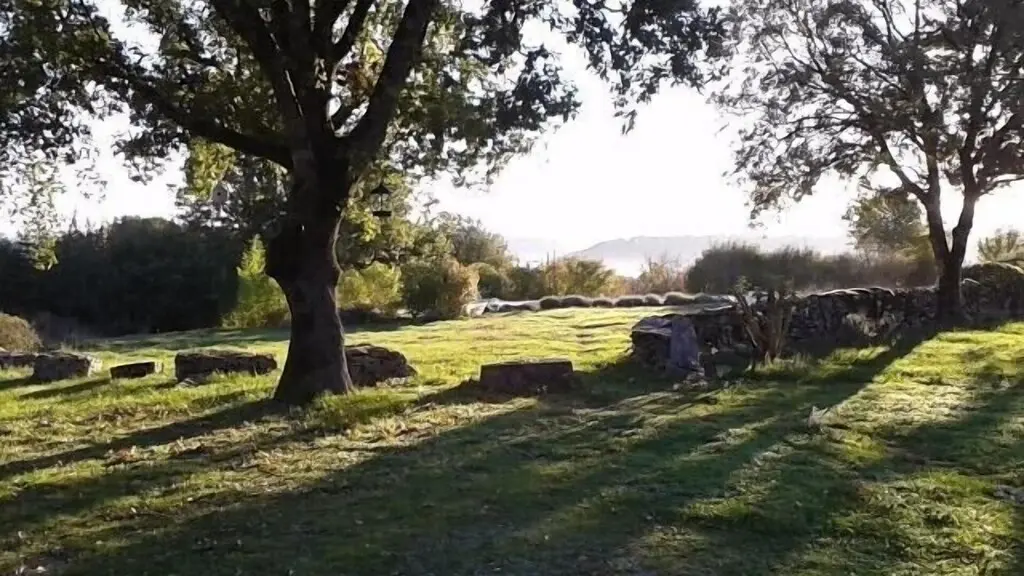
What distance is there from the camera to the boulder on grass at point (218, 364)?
12.5 meters

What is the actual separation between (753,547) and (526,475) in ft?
6.50

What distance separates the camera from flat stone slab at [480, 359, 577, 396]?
33.5ft

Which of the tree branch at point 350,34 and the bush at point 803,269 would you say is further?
the bush at point 803,269

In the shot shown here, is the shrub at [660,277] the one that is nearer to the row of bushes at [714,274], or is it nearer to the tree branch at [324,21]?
the row of bushes at [714,274]

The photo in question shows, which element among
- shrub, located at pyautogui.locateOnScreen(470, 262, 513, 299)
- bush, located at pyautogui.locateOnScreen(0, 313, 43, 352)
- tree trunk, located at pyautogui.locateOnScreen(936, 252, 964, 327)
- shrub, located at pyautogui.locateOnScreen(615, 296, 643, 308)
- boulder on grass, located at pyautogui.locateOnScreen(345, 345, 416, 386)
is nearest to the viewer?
boulder on grass, located at pyautogui.locateOnScreen(345, 345, 416, 386)

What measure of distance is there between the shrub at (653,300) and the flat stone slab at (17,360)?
57.4ft

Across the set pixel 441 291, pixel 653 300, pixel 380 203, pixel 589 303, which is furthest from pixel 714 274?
pixel 380 203

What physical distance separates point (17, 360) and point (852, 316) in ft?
46.7

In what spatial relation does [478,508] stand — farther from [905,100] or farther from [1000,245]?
[1000,245]

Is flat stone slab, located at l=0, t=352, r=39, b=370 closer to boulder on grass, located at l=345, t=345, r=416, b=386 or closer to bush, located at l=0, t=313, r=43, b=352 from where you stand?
bush, located at l=0, t=313, r=43, b=352

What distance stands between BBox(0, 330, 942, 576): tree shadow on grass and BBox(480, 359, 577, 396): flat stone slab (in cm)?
170

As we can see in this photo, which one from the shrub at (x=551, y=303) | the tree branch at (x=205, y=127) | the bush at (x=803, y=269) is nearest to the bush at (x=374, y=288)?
the shrub at (x=551, y=303)

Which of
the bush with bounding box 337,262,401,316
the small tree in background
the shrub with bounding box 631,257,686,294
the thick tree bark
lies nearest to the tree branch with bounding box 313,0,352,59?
the thick tree bark

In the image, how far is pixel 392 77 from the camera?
A: 9156 millimetres
